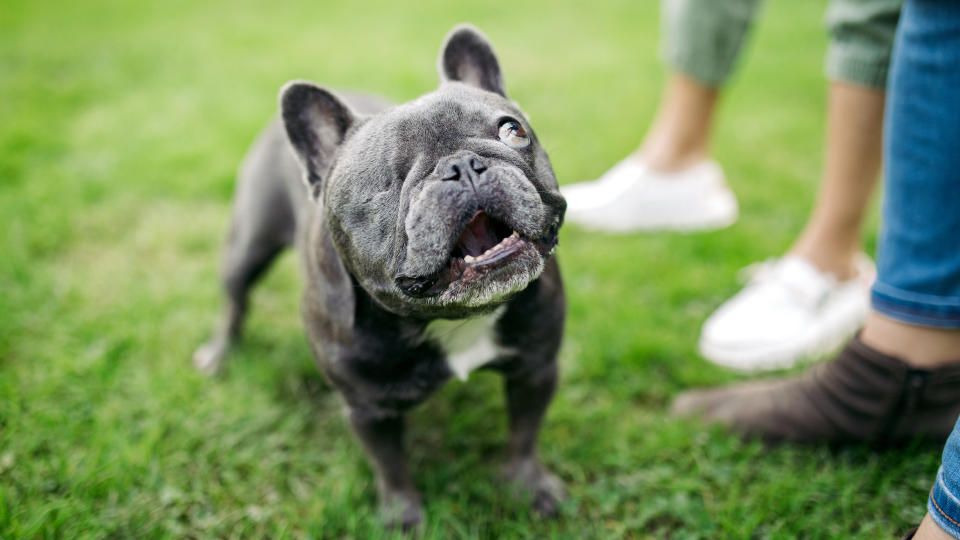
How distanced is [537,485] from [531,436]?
20 centimetres

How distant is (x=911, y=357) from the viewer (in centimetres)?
236

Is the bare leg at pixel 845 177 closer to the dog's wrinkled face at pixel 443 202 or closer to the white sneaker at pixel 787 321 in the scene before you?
the white sneaker at pixel 787 321

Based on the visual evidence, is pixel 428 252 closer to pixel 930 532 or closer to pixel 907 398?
pixel 930 532

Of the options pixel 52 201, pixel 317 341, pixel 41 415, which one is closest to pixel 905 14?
pixel 317 341

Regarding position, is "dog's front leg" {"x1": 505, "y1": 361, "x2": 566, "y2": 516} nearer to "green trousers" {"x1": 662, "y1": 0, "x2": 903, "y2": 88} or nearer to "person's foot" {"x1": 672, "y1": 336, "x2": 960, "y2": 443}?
"person's foot" {"x1": 672, "y1": 336, "x2": 960, "y2": 443}

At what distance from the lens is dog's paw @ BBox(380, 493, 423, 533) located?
252 cm

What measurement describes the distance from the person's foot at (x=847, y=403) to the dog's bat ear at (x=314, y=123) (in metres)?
1.89

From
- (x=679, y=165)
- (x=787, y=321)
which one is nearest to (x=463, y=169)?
(x=787, y=321)

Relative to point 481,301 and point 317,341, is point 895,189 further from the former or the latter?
point 317,341

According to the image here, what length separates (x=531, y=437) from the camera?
260 centimetres

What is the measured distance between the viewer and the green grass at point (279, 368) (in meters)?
2.51

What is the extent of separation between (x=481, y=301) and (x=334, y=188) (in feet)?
1.91

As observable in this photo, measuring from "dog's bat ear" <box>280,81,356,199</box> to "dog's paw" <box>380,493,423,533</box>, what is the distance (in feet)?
3.87

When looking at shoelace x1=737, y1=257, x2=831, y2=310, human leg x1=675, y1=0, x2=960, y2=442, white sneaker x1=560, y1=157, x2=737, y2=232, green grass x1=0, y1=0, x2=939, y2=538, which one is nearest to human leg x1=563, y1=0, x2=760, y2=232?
white sneaker x1=560, y1=157, x2=737, y2=232
